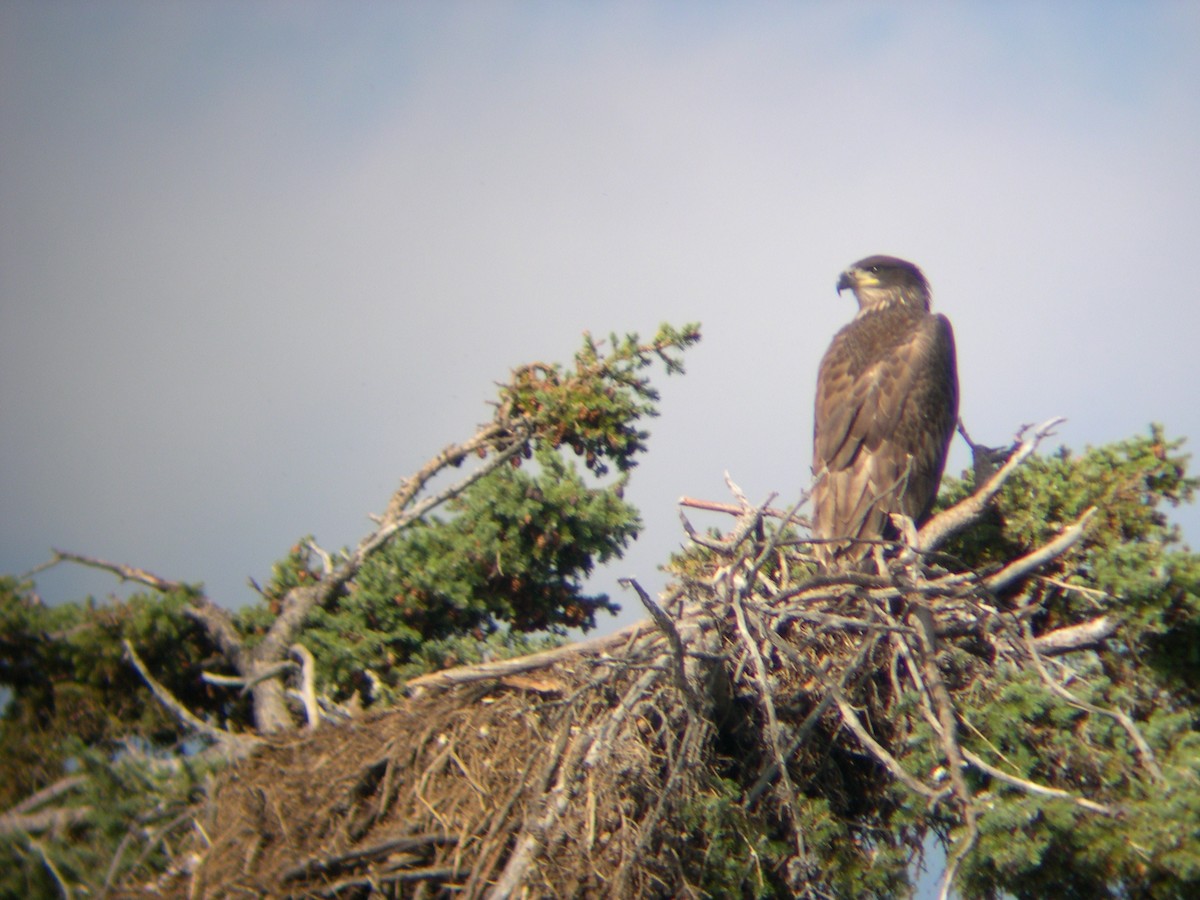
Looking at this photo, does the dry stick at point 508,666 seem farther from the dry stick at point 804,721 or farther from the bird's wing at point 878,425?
the bird's wing at point 878,425

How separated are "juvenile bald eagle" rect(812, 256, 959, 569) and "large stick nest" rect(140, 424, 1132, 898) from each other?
911 mm

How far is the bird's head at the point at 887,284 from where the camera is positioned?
849 cm

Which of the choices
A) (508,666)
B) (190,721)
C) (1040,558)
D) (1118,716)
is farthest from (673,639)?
(190,721)

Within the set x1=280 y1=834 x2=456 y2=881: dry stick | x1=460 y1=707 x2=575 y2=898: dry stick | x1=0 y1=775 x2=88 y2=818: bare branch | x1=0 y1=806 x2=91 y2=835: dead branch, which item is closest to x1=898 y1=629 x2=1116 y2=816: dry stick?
x1=460 y1=707 x2=575 y2=898: dry stick

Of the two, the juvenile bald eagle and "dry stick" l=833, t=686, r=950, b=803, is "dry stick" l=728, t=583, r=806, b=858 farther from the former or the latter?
the juvenile bald eagle

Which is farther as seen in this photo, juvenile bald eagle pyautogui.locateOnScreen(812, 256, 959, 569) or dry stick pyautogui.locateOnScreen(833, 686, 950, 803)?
juvenile bald eagle pyautogui.locateOnScreen(812, 256, 959, 569)

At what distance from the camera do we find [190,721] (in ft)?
18.1

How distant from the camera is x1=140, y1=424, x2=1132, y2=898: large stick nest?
4090 millimetres

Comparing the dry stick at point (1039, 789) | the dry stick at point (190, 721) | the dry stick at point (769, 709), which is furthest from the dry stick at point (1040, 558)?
the dry stick at point (190, 721)

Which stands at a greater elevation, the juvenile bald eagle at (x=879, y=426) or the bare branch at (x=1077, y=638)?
the juvenile bald eagle at (x=879, y=426)

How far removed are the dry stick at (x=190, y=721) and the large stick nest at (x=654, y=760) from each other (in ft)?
1.07

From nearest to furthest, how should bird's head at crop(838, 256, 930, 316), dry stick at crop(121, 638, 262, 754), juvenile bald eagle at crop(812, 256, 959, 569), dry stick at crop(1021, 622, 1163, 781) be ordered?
dry stick at crop(1021, 622, 1163, 781), dry stick at crop(121, 638, 262, 754), juvenile bald eagle at crop(812, 256, 959, 569), bird's head at crop(838, 256, 930, 316)

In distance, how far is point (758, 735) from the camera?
4.94 metres

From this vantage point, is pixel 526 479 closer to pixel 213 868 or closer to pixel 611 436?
pixel 611 436
